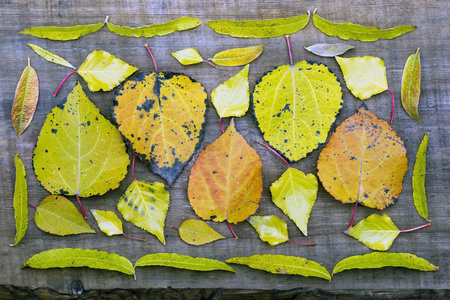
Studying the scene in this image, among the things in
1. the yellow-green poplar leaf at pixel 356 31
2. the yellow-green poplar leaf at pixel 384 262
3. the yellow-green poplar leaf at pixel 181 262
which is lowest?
the yellow-green poplar leaf at pixel 384 262

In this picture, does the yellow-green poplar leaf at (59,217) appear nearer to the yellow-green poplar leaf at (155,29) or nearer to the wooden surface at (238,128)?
the wooden surface at (238,128)

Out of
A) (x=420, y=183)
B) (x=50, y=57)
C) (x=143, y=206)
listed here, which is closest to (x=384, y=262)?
(x=420, y=183)

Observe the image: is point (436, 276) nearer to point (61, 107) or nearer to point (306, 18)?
point (306, 18)

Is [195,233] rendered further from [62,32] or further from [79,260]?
[62,32]

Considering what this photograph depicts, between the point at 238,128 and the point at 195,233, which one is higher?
the point at 238,128

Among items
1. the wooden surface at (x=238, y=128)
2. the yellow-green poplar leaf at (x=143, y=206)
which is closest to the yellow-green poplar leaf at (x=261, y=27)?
the wooden surface at (x=238, y=128)

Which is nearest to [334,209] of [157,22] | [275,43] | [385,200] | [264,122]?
[385,200]
